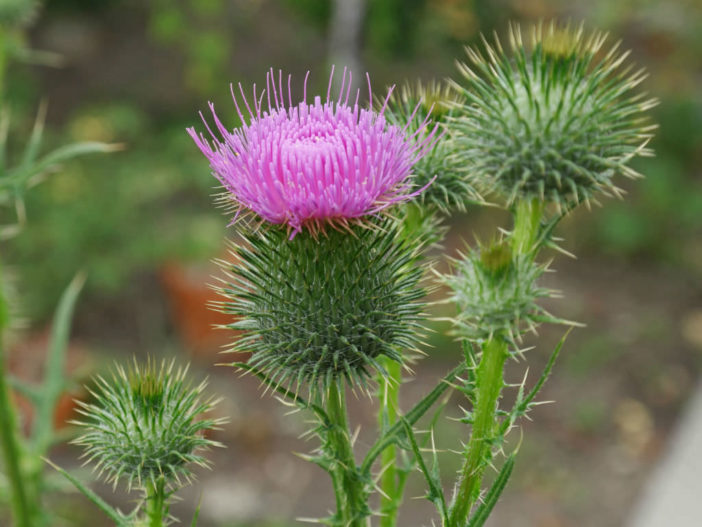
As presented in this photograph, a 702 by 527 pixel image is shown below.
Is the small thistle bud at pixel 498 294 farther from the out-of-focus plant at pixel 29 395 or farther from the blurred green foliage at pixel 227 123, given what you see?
the blurred green foliage at pixel 227 123

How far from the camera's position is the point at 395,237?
1899mm

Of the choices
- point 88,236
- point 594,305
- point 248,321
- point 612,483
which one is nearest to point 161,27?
point 88,236

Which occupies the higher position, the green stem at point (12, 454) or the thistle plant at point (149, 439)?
the thistle plant at point (149, 439)

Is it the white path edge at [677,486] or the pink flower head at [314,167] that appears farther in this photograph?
the white path edge at [677,486]

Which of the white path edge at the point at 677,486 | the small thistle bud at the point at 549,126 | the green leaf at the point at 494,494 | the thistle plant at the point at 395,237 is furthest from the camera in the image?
the white path edge at the point at 677,486

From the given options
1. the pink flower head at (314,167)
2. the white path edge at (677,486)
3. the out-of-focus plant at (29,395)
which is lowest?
the white path edge at (677,486)

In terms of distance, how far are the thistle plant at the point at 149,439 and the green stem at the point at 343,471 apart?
0.78ft

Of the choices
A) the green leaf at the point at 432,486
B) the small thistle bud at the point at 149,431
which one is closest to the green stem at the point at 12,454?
the small thistle bud at the point at 149,431

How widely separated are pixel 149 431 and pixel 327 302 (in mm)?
457

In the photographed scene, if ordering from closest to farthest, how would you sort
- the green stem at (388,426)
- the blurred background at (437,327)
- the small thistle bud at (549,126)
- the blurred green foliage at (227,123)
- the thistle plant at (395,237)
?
1. the thistle plant at (395,237)
2. the green stem at (388,426)
3. the small thistle bud at (549,126)
4. the blurred background at (437,327)
5. the blurred green foliage at (227,123)

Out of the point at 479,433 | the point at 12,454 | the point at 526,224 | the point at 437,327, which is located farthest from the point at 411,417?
the point at 437,327

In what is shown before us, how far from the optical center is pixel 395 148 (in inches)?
64.2

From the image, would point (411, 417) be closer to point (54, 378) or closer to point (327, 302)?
point (327, 302)

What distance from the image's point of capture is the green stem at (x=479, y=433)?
1.63 meters
